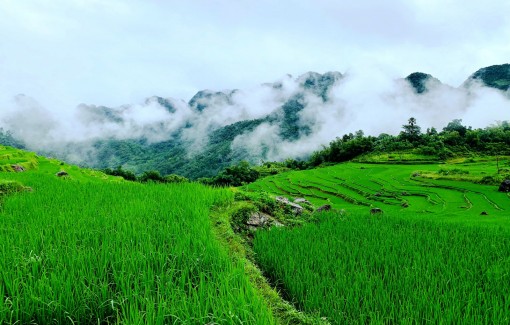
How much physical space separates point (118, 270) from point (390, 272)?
3482 mm

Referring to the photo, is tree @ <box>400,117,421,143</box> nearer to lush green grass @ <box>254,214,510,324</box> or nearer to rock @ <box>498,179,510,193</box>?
rock @ <box>498,179,510,193</box>

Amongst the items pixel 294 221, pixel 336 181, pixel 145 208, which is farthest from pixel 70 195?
pixel 336 181

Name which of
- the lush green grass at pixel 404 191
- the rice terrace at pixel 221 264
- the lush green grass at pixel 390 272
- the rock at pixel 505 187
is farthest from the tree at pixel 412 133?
the lush green grass at pixel 390 272

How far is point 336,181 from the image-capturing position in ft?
189

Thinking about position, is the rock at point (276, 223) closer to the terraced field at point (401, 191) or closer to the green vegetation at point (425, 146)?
the terraced field at point (401, 191)

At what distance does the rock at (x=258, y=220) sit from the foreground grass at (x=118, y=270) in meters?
1.51

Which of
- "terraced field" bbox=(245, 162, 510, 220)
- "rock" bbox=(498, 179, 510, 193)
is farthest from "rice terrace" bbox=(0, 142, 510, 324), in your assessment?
"rock" bbox=(498, 179, 510, 193)

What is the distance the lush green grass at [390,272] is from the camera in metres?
3.60

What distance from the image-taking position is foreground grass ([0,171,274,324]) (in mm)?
2852

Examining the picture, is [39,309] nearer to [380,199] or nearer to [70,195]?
[70,195]

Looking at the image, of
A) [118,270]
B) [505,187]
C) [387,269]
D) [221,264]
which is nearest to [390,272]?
[387,269]

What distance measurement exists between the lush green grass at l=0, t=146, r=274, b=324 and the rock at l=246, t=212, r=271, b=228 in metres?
1.59

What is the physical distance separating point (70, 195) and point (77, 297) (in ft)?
18.6

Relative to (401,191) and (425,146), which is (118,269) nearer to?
(401,191)
